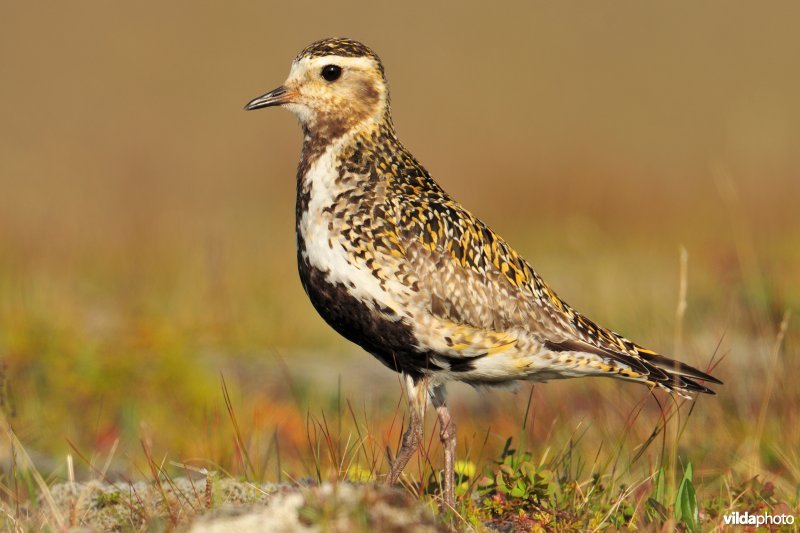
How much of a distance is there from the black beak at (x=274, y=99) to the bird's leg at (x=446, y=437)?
1.54 m

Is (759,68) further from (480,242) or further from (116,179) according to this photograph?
(480,242)

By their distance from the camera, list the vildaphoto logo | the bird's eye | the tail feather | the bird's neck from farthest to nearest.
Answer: the bird's eye, the bird's neck, the tail feather, the vildaphoto logo

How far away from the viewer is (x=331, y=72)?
5.43 meters

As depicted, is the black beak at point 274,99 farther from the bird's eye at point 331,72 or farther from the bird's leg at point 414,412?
the bird's leg at point 414,412

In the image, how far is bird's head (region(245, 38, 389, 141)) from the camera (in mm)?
5398

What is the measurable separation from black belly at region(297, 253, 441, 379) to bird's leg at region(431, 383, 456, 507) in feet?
1.21

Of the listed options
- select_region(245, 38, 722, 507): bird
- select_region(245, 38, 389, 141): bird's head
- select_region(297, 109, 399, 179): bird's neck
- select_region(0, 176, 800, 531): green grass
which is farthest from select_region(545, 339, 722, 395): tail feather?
select_region(245, 38, 389, 141): bird's head

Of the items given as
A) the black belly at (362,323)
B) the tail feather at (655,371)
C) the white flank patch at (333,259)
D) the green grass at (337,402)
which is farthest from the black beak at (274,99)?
the tail feather at (655,371)

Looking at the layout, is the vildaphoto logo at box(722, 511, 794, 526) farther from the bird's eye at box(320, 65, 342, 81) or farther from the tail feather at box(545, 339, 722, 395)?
the bird's eye at box(320, 65, 342, 81)

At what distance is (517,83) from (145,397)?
2680cm

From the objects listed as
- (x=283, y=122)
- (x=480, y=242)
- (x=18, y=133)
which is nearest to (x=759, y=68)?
(x=283, y=122)

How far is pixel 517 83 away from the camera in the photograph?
33344 mm

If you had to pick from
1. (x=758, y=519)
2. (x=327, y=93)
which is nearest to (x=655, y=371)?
(x=758, y=519)

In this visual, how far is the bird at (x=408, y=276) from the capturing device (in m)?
4.84
